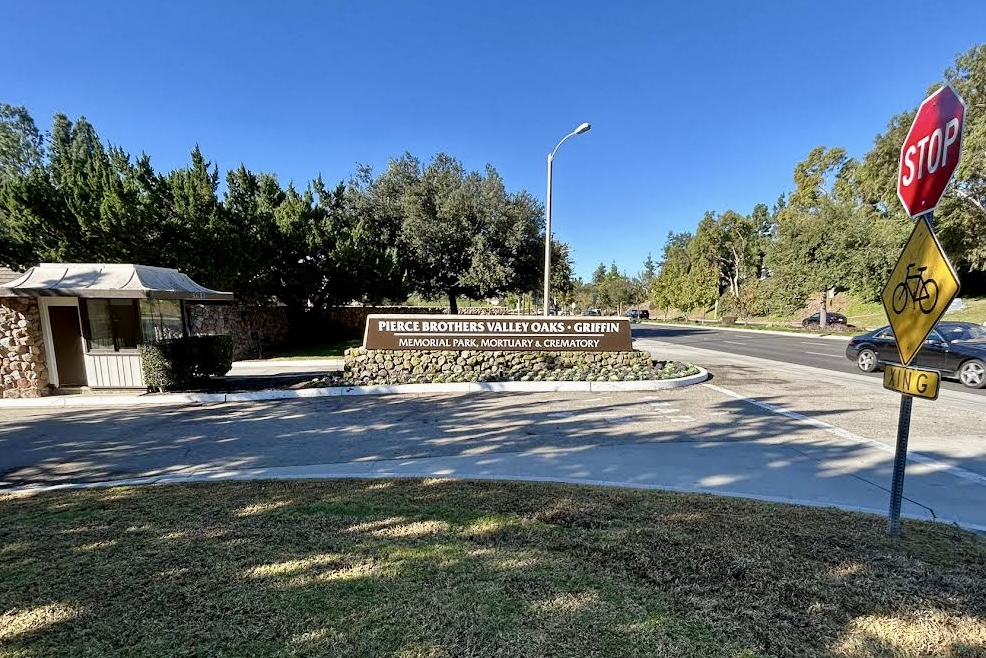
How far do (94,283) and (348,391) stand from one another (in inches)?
229

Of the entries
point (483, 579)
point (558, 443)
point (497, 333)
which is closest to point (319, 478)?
point (483, 579)

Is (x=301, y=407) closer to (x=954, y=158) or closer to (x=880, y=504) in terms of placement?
(x=880, y=504)

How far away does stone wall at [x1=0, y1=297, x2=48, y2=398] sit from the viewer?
363 inches

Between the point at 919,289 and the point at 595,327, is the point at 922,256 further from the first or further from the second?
the point at 595,327

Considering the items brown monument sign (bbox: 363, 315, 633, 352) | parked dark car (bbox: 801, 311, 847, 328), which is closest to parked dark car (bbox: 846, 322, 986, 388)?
brown monument sign (bbox: 363, 315, 633, 352)

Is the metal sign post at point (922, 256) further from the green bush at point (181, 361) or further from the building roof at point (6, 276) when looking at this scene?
the building roof at point (6, 276)

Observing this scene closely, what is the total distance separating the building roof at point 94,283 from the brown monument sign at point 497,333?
4.50 metres

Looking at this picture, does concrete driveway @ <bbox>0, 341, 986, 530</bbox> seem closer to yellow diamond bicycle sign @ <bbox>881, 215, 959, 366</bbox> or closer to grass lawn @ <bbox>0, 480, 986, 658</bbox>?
grass lawn @ <bbox>0, 480, 986, 658</bbox>

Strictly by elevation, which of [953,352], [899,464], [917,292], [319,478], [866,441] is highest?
[917,292]

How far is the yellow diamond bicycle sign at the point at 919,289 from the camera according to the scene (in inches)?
111

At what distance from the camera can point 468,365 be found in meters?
10.6

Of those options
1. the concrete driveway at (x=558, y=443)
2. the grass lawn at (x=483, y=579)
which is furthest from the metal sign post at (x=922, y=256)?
the concrete driveway at (x=558, y=443)

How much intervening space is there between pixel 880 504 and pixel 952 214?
36.0 metres

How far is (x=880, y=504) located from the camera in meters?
3.88
